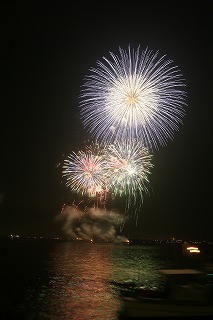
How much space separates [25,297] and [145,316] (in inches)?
883

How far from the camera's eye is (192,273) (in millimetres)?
32438

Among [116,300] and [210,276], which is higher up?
[210,276]

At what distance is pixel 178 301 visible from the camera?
31.0 m

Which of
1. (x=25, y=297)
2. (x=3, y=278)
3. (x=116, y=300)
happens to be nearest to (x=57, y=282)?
(x=3, y=278)

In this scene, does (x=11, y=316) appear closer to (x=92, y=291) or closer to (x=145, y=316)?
(x=145, y=316)

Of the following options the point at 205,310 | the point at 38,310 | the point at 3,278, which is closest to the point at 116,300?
the point at 38,310

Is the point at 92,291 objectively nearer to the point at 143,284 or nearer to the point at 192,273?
the point at 143,284

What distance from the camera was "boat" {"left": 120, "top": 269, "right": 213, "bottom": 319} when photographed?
30.6 meters

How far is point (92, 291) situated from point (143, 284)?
39.5ft

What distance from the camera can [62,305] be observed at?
43.1 m

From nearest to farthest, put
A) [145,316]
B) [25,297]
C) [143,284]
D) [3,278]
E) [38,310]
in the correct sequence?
1. [145,316]
2. [38,310]
3. [25,297]
4. [143,284]
5. [3,278]

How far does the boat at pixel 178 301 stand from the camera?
30.6 meters

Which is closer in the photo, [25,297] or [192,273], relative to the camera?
[192,273]

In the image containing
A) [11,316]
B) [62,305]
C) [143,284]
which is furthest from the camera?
[143,284]
